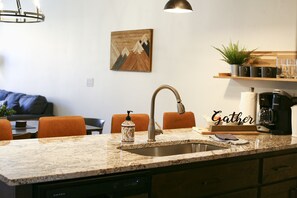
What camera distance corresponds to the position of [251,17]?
4230 millimetres

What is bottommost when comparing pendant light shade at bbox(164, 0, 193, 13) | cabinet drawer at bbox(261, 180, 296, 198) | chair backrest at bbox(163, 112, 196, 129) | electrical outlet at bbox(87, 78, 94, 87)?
cabinet drawer at bbox(261, 180, 296, 198)

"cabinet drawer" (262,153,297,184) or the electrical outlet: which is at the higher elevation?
the electrical outlet

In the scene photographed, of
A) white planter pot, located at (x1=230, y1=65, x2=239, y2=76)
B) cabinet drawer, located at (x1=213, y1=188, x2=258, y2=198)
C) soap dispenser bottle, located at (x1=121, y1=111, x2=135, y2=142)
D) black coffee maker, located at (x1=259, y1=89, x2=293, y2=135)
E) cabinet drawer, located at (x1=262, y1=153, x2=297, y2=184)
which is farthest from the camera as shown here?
white planter pot, located at (x1=230, y1=65, x2=239, y2=76)

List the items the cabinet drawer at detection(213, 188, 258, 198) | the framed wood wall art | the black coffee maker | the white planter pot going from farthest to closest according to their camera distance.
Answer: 1. the framed wood wall art
2. the white planter pot
3. the black coffee maker
4. the cabinet drawer at detection(213, 188, 258, 198)

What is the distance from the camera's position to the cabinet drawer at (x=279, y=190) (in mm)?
2848

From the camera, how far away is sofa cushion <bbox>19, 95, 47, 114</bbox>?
23.2 ft

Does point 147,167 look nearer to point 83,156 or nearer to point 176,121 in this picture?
point 83,156

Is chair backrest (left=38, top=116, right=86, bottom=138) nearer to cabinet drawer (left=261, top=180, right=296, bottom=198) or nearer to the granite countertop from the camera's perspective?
the granite countertop

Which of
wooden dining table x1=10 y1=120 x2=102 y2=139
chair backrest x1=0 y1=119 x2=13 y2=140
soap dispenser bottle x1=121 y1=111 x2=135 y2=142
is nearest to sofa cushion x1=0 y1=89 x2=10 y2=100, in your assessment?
wooden dining table x1=10 y1=120 x2=102 y2=139

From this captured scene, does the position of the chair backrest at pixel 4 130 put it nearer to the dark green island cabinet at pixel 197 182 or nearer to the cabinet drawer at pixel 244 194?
the dark green island cabinet at pixel 197 182

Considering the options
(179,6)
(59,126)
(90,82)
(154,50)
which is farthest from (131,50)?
(59,126)

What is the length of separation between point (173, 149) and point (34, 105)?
4618mm

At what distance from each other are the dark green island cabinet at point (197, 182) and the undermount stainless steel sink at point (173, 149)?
0.33 metres

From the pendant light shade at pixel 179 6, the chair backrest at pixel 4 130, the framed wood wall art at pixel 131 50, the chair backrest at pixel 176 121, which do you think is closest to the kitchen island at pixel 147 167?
the chair backrest at pixel 4 130
